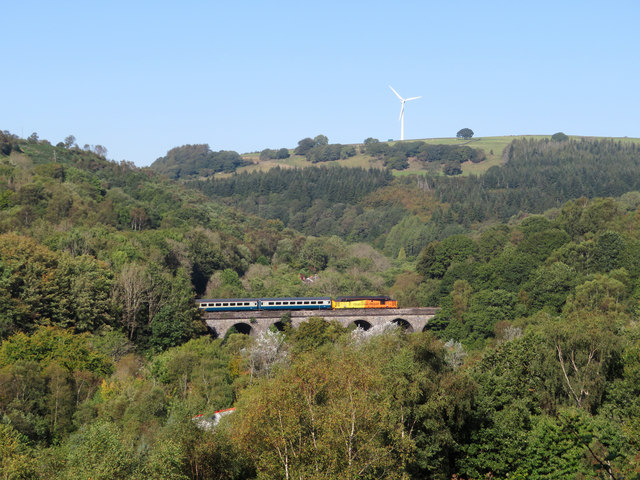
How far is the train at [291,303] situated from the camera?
272 ft

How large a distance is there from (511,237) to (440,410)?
7837 cm

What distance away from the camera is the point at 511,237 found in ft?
367

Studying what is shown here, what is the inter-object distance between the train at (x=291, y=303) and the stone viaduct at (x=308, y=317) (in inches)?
39.9

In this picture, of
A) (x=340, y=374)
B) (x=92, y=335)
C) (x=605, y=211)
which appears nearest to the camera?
(x=340, y=374)

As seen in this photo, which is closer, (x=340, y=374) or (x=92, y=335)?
(x=340, y=374)

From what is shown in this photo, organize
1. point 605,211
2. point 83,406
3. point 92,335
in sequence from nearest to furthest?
1. point 83,406
2. point 92,335
3. point 605,211

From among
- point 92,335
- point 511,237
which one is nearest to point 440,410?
point 92,335

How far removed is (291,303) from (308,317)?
9.53 feet

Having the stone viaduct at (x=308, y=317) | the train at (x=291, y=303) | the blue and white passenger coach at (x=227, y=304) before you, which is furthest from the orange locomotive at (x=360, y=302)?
the blue and white passenger coach at (x=227, y=304)

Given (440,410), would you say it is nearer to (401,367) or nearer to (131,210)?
(401,367)

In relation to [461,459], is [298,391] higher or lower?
higher

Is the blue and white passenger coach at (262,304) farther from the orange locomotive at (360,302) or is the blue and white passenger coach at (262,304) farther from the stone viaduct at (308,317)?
the stone viaduct at (308,317)

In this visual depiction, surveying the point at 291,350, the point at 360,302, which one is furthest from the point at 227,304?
the point at 291,350

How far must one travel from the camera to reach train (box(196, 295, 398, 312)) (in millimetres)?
82812
